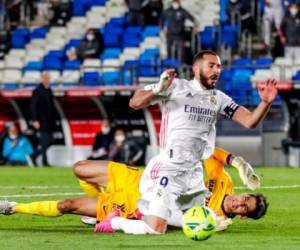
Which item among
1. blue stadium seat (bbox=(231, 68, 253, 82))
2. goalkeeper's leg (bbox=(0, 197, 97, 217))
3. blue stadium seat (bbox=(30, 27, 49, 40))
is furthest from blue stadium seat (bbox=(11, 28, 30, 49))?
goalkeeper's leg (bbox=(0, 197, 97, 217))

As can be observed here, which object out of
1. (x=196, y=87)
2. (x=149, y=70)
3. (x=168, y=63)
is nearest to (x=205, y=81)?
(x=196, y=87)

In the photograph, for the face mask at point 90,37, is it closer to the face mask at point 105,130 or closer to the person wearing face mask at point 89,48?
the person wearing face mask at point 89,48

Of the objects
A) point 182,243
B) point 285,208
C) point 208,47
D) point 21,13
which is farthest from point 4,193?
point 21,13

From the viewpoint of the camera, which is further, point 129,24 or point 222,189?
point 129,24

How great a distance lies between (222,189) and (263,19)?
19598 millimetres

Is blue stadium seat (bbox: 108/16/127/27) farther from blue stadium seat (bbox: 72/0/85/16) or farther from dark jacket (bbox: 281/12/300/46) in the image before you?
dark jacket (bbox: 281/12/300/46)

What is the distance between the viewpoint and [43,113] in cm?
2788

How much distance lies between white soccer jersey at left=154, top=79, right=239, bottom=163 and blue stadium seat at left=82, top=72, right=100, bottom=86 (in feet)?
57.1

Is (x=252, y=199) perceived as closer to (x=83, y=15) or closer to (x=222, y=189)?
(x=222, y=189)

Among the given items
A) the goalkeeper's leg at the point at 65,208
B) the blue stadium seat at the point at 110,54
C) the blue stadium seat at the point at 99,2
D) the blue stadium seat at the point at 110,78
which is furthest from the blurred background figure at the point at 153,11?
the goalkeeper's leg at the point at 65,208

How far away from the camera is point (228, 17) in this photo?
105 feet

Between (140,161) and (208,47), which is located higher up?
(208,47)

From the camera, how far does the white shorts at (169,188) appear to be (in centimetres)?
1180

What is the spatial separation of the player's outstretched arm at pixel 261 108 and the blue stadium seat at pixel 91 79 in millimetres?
17499
